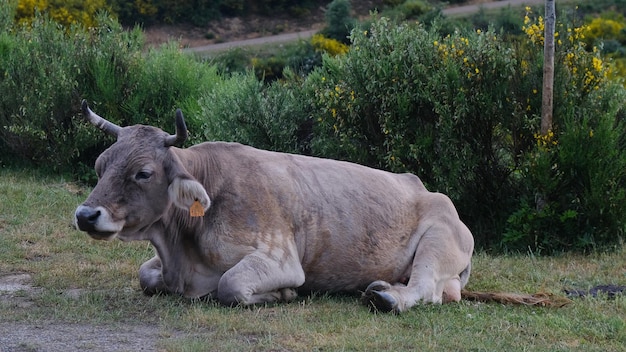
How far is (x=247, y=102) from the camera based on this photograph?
1381 centimetres

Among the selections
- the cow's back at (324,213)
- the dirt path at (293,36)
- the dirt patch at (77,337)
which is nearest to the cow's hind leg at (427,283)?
the cow's back at (324,213)

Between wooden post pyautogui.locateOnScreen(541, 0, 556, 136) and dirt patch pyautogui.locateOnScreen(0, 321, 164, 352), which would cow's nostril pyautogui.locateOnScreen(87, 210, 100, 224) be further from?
wooden post pyautogui.locateOnScreen(541, 0, 556, 136)

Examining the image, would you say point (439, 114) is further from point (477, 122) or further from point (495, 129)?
point (495, 129)

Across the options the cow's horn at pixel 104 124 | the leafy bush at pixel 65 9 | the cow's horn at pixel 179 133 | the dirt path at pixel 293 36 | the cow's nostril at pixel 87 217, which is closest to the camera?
the cow's nostril at pixel 87 217

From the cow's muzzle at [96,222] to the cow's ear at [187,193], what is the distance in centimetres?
52

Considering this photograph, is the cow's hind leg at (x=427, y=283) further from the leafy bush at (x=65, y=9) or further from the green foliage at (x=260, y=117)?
the leafy bush at (x=65, y=9)

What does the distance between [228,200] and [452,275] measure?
6.47 ft

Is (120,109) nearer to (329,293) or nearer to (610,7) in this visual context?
(329,293)

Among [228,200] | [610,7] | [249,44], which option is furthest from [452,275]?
[610,7]

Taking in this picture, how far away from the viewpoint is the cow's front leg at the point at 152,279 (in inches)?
326

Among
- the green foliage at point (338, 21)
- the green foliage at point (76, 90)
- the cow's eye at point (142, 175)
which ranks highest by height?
the cow's eye at point (142, 175)

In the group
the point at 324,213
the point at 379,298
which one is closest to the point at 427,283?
the point at 379,298

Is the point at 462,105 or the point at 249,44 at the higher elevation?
the point at 462,105

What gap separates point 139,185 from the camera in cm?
783
